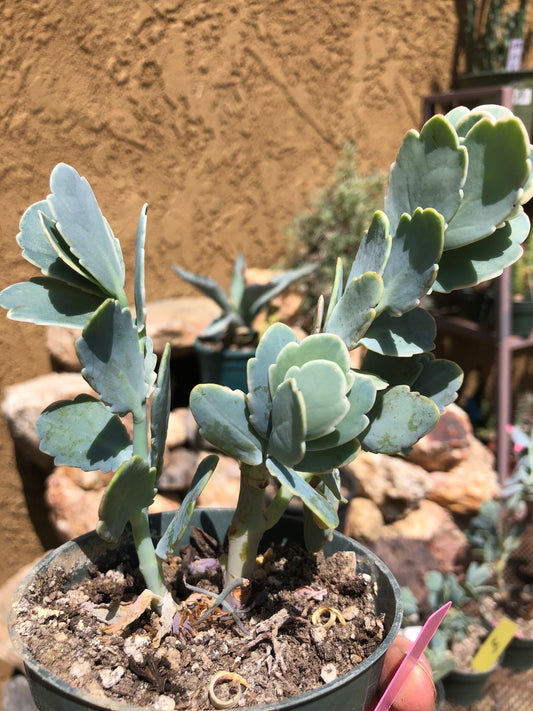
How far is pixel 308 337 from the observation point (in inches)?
19.2

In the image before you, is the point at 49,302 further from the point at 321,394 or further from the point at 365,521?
the point at 365,521

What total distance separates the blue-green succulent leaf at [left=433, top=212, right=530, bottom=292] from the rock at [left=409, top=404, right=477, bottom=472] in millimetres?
1434

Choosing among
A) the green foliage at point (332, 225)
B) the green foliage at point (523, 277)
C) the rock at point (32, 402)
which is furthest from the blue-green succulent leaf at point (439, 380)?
the green foliage at point (523, 277)

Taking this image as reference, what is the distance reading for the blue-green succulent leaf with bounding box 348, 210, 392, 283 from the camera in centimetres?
49

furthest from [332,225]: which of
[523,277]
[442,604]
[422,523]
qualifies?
[442,604]

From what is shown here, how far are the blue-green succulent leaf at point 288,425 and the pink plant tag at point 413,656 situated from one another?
8.6 inches

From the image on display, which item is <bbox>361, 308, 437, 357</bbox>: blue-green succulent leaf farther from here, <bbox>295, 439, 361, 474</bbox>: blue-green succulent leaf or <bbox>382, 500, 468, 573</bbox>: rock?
<bbox>382, 500, 468, 573</bbox>: rock

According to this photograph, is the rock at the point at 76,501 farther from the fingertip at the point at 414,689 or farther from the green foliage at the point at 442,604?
the fingertip at the point at 414,689

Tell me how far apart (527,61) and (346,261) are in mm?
1395

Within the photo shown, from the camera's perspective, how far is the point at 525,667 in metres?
1.70

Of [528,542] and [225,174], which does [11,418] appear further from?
[528,542]

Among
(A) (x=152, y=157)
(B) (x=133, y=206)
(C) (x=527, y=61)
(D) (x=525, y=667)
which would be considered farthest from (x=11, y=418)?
(C) (x=527, y=61)

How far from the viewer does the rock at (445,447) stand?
1.93 metres

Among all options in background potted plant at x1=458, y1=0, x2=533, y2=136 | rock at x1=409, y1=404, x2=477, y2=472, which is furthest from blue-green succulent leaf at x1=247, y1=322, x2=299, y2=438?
background potted plant at x1=458, y1=0, x2=533, y2=136
